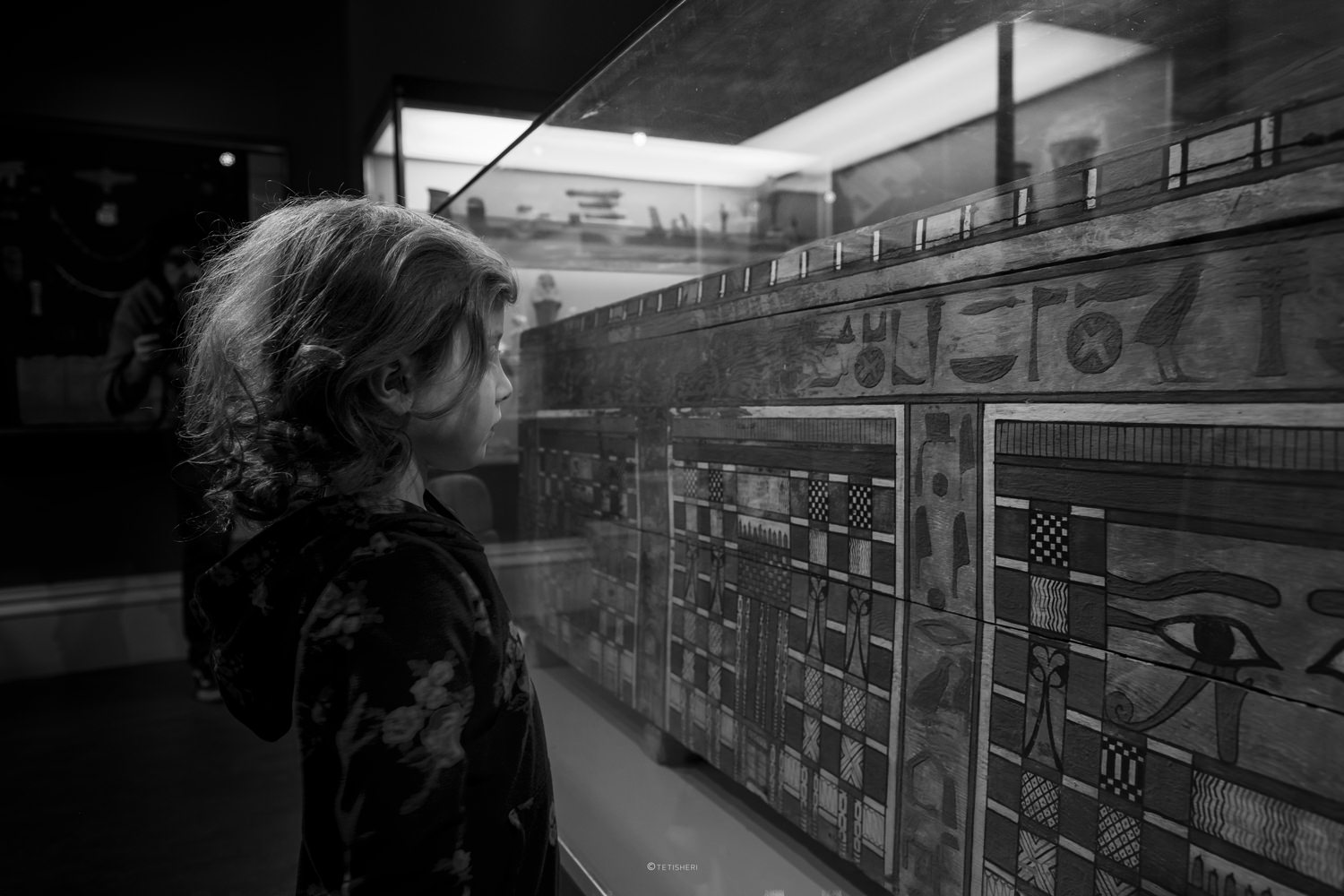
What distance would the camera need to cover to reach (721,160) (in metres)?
1.47

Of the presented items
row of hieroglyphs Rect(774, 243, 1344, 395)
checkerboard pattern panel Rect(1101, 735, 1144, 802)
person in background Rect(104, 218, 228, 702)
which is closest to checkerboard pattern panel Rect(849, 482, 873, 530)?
row of hieroglyphs Rect(774, 243, 1344, 395)

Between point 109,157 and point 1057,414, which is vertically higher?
point 109,157

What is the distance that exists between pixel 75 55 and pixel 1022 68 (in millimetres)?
3730

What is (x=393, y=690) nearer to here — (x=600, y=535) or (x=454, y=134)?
(x=600, y=535)

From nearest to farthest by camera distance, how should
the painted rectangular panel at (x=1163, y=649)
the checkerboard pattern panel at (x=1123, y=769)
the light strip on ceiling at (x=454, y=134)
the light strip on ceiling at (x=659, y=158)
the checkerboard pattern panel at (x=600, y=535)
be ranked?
the painted rectangular panel at (x=1163, y=649) → the checkerboard pattern panel at (x=1123, y=769) → the light strip on ceiling at (x=659, y=158) → the checkerboard pattern panel at (x=600, y=535) → the light strip on ceiling at (x=454, y=134)

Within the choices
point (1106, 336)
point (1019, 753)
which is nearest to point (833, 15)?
point (1106, 336)

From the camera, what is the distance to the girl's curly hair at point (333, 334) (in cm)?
88

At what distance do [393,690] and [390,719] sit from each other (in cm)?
2

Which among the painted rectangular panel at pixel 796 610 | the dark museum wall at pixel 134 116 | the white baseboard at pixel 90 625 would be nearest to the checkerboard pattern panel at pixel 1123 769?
the painted rectangular panel at pixel 796 610

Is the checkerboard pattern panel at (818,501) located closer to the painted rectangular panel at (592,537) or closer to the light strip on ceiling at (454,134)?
the painted rectangular panel at (592,537)

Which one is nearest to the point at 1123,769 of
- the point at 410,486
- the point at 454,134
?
the point at 410,486

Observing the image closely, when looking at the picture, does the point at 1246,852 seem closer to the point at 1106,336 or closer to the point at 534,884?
the point at 1106,336

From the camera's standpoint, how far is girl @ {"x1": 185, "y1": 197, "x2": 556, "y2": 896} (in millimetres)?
794

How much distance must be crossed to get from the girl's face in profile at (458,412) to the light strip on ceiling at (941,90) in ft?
1.88
